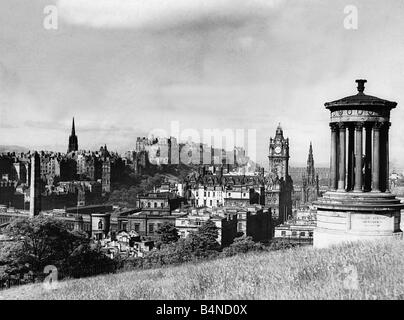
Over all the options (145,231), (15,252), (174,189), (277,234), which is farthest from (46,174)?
(15,252)

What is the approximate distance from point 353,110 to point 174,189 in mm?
108524

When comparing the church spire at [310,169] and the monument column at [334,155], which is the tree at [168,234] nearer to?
the monument column at [334,155]

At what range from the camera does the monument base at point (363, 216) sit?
20.3 m

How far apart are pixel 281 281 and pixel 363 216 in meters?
8.49

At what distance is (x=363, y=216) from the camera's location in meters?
20.5

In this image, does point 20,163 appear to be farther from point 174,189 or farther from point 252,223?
point 252,223

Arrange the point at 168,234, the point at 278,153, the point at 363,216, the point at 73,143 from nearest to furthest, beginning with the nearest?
the point at 363,216 → the point at 168,234 → the point at 278,153 → the point at 73,143

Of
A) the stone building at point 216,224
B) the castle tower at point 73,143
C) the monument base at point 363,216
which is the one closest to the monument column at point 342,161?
the monument base at point 363,216

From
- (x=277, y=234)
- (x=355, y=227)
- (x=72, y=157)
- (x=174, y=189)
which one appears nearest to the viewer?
(x=355, y=227)

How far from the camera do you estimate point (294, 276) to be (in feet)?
43.9

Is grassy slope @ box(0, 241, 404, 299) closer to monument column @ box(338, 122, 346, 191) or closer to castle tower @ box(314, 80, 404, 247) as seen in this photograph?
castle tower @ box(314, 80, 404, 247)

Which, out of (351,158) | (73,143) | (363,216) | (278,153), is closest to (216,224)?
(351,158)

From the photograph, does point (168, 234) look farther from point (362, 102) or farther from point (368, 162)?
point (362, 102)

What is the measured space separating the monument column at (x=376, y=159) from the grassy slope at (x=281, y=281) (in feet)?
11.7
